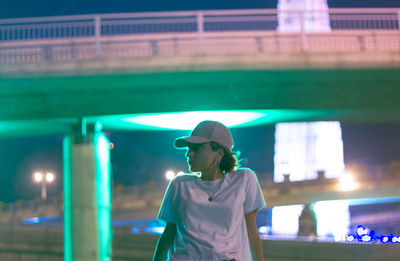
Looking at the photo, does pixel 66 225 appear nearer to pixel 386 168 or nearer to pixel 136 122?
pixel 136 122

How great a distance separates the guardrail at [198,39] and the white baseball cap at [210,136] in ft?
29.0

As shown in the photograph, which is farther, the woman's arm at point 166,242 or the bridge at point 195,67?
the bridge at point 195,67

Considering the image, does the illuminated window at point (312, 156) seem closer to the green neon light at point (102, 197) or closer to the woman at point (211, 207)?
the green neon light at point (102, 197)

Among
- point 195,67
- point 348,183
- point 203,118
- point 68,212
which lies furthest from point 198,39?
point 348,183

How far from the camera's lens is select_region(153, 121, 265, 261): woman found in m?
3.03

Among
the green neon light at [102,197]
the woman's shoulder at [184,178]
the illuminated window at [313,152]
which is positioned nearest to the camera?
the woman's shoulder at [184,178]

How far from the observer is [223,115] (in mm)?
13578

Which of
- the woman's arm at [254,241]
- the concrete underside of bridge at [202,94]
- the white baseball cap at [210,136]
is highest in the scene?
the concrete underside of bridge at [202,94]

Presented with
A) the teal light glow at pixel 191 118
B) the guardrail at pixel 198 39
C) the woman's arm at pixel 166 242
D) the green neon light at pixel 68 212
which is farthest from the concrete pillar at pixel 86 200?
the woman's arm at pixel 166 242

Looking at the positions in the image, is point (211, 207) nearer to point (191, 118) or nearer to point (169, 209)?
point (169, 209)

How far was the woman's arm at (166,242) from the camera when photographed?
330cm

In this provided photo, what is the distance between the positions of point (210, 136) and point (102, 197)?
36.5ft

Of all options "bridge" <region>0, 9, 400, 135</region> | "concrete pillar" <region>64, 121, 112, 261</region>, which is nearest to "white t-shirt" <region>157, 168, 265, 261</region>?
"bridge" <region>0, 9, 400, 135</region>

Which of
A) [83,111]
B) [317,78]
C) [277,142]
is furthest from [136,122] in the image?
[277,142]
